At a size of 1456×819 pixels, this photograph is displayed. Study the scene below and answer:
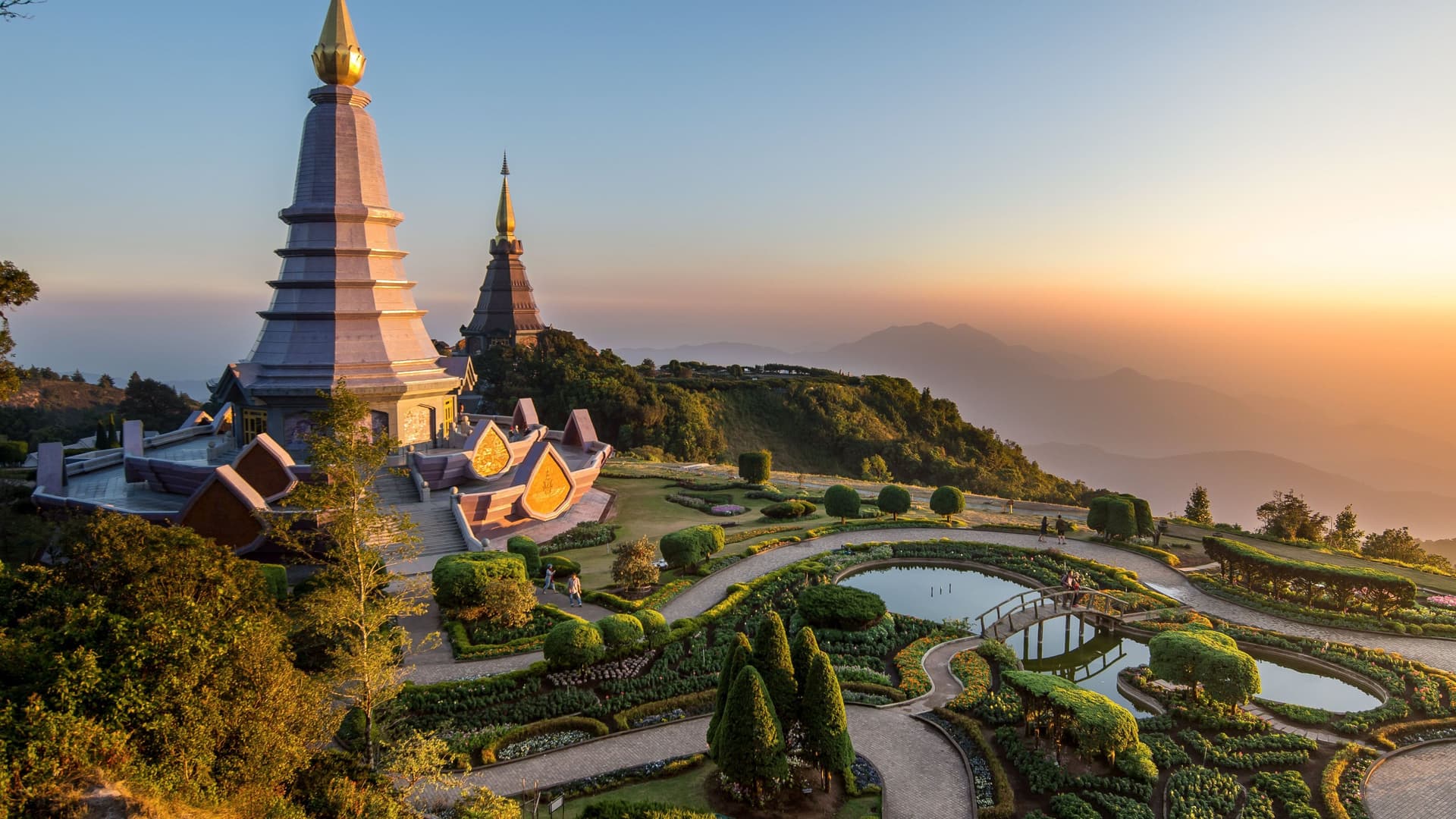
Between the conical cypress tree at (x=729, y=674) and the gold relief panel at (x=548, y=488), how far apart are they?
1848cm

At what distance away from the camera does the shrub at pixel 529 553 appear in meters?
26.0

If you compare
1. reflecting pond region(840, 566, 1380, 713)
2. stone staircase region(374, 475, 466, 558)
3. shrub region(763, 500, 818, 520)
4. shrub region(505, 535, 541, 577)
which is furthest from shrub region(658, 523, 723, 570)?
shrub region(763, 500, 818, 520)

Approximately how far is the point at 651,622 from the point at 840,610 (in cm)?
544

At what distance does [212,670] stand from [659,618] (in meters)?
12.4

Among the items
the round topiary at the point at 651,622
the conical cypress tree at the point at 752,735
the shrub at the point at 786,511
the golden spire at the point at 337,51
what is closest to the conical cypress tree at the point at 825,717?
the conical cypress tree at the point at 752,735

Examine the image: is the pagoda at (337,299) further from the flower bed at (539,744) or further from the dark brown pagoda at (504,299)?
the dark brown pagoda at (504,299)

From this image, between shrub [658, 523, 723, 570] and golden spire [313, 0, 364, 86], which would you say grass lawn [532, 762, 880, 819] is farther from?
golden spire [313, 0, 364, 86]

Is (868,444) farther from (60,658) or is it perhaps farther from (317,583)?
(60,658)

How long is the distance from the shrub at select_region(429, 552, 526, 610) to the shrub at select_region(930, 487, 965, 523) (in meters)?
20.3

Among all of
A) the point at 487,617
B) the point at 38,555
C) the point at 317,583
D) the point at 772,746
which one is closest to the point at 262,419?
the point at 38,555

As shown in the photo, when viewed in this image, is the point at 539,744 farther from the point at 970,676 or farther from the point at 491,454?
the point at 491,454

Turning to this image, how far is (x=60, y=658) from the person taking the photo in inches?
371

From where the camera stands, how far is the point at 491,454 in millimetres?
32062

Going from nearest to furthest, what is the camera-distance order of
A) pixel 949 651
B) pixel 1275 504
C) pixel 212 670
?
1. pixel 212 670
2. pixel 949 651
3. pixel 1275 504
